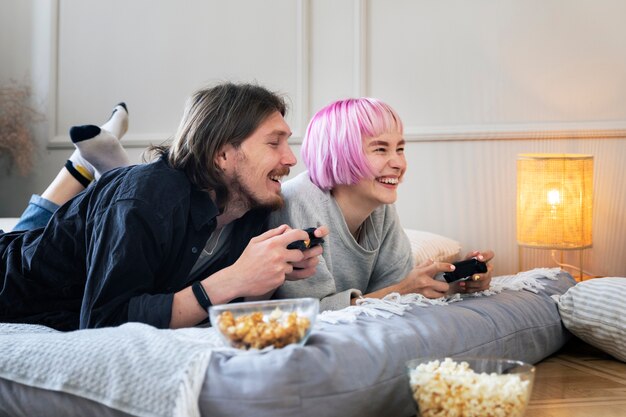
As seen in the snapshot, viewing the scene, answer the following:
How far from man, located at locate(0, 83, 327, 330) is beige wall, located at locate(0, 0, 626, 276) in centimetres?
142

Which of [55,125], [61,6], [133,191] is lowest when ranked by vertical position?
[133,191]

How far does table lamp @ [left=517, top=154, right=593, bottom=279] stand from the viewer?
2787 mm

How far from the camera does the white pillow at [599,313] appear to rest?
179 cm

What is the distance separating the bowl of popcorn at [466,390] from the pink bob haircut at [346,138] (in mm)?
639

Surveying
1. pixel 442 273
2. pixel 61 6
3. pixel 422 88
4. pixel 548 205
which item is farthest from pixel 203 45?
pixel 442 273

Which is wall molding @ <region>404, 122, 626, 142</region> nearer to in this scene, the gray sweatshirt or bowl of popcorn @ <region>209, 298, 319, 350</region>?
the gray sweatshirt

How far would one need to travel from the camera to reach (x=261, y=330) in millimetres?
1230

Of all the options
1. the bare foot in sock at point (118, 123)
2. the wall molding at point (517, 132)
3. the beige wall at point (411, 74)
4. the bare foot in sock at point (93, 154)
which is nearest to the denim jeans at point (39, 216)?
the bare foot in sock at point (93, 154)

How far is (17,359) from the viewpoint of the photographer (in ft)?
4.32

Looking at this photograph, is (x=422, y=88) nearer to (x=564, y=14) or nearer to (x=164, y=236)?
(x=564, y=14)

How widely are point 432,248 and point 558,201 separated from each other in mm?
519

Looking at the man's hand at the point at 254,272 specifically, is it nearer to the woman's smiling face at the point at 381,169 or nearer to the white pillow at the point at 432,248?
the woman's smiling face at the point at 381,169

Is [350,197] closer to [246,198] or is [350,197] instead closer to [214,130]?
[246,198]

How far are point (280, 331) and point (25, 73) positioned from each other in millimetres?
2772
